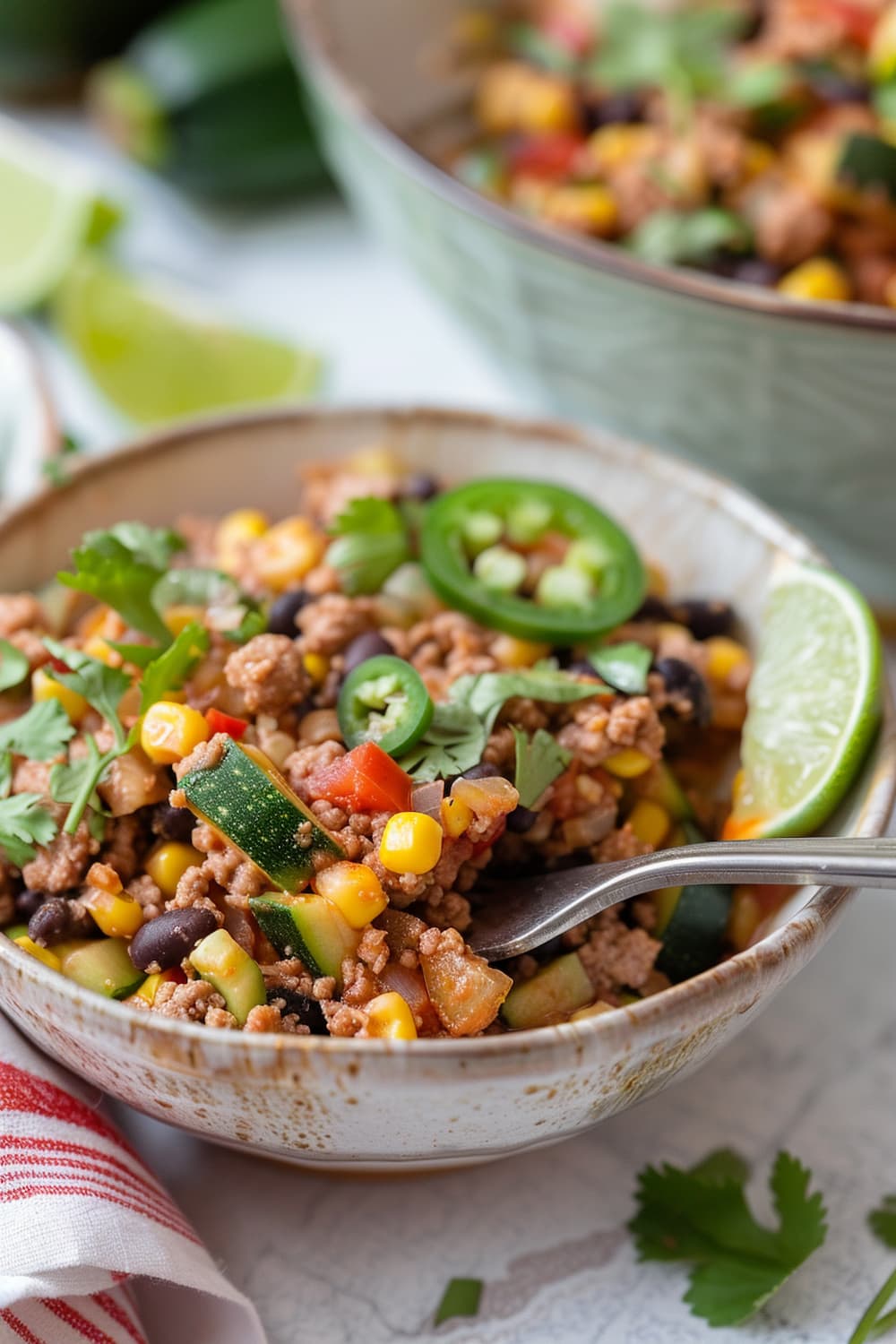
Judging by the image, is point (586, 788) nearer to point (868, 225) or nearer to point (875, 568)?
point (875, 568)

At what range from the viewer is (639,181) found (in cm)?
382

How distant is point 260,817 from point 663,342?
165 cm

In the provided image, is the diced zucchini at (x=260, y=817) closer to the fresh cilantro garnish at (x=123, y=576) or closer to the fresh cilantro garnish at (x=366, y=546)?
the fresh cilantro garnish at (x=123, y=576)

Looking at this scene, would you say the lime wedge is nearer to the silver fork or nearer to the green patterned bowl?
the silver fork

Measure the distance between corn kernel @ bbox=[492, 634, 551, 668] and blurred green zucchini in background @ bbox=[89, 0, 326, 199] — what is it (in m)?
3.14

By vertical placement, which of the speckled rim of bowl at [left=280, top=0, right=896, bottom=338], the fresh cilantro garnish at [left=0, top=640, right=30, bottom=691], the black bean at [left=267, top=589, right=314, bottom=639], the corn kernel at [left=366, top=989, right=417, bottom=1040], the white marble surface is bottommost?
the white marble surface

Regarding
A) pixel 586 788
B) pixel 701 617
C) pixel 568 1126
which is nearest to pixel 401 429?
pixel 701 617

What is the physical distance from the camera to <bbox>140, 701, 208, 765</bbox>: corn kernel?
2.29m

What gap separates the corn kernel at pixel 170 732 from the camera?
2.29 m

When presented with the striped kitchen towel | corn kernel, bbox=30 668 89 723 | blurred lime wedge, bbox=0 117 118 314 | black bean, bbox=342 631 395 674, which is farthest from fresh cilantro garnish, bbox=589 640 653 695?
blurred lime wedge, bbox=0 117 118 314

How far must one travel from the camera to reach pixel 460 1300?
230 cm

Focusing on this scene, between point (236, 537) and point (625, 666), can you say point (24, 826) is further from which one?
point (625, 666)

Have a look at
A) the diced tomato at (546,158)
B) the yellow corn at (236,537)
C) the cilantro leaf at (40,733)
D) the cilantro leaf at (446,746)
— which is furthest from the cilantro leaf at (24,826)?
the diced tomato at (546,158)

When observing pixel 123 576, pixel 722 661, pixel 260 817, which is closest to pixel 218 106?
pixel 123 576
